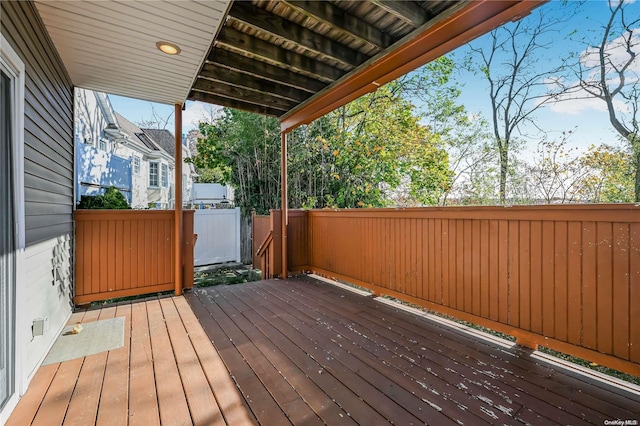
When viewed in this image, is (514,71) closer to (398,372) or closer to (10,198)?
(398,372)

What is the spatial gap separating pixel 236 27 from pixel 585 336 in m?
3.72

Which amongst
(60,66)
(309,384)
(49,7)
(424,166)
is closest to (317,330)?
(309,384)

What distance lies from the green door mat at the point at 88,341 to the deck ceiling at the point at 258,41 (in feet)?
8.37

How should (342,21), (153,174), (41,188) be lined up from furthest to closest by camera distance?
1. (153,174)
2. (342,21)
3. (41,188)

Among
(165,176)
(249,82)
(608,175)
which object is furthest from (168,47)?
(165,176)

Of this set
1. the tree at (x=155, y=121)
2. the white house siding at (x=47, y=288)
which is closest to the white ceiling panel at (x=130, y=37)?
the white house siding at (x=47, y=288)

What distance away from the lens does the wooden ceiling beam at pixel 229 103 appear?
3689 millimetres

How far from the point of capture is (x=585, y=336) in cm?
190

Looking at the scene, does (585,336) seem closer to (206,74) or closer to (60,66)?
(206,74)

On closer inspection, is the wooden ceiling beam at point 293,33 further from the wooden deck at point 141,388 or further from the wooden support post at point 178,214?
the wooden deck at point 141,388

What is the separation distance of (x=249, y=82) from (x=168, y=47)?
1139mm

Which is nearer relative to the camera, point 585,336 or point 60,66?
point 585,336

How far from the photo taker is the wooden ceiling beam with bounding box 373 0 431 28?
2119 millimetres

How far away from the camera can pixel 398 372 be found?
191cm
